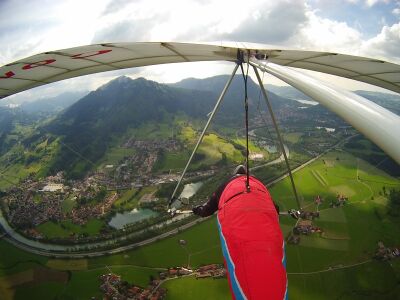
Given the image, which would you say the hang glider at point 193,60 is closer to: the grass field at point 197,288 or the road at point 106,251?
the grass field at point 197,288

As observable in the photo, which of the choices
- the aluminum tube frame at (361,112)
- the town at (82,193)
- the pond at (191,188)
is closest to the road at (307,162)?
the pond at (191,188)

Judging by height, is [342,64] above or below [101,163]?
above

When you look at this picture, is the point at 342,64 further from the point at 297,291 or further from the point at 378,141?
the point at 297,291

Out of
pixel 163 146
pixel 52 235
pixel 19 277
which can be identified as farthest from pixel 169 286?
pixel 163 146

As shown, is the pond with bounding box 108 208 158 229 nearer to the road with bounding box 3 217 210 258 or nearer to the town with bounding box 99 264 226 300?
the road with bounding box 3 217 210 258

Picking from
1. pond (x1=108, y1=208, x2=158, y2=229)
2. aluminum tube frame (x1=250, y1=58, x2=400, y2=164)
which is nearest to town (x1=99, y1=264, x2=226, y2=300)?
pond (x1=108, y1=208, x2=158, y2=229)
